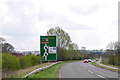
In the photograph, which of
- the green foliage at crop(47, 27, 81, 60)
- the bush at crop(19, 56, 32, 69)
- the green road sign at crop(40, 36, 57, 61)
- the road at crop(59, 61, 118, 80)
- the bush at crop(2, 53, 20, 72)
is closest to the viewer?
the road at crop(59, 61, 118, 80)

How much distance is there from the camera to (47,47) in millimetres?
28797

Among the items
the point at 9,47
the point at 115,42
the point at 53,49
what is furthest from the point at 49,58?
the point at 115,42

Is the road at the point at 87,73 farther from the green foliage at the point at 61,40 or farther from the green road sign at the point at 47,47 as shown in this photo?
the green foliage at the point at 61,40

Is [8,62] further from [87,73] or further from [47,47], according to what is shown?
[87,73]

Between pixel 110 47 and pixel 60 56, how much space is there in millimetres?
16999

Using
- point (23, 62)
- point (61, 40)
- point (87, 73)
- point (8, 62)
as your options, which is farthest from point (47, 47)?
point (61, 40)

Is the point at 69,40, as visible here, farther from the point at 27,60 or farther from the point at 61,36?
the point at 27,60

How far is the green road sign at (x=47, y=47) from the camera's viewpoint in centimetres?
2861

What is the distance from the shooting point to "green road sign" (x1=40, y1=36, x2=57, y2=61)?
28609 mm

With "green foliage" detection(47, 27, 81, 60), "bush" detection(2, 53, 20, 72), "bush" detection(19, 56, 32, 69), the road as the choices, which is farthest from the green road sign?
"green foliage" detection(47, 27, 81, 60)

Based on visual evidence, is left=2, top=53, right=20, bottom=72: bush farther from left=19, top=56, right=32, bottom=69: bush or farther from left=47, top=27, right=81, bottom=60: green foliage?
left=47, top=27, right=81, bottom=60: green foliage

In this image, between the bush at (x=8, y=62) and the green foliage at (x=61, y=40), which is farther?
the green foliage at (x=61, y=40)

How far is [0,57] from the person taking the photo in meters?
23.7

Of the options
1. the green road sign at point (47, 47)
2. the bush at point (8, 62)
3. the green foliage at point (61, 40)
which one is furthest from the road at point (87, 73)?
the green foliage at point (61, 40)
